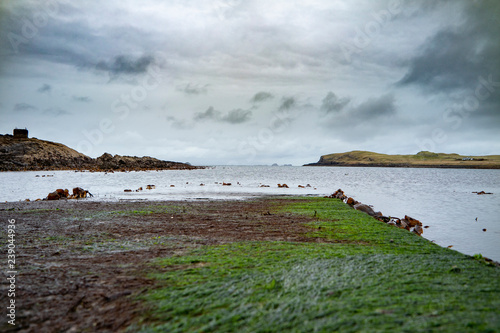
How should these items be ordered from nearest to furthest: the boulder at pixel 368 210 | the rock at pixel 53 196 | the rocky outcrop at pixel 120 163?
the boulder at pixel 368 210, the rock at pixel 53 196, the rocky outcrop at pixel 120 163

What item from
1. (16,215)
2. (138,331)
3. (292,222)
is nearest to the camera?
(138,331)

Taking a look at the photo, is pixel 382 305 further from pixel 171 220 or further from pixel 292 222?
pixel 171 220

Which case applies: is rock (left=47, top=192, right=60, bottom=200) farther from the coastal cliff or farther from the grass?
the coastal cliff

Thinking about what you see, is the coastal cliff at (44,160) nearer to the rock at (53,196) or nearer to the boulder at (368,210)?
the rock at (53,196)

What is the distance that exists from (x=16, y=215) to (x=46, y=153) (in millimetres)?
96372

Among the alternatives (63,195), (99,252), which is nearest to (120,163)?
(63,195)

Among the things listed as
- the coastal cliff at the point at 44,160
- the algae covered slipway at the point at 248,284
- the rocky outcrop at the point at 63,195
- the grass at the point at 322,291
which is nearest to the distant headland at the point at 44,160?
the coastal cliff at the point at 44,160

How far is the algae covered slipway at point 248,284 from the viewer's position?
361 cm

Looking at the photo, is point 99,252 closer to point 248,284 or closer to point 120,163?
point 248,284

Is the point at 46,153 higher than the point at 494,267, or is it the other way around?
the point at 46,153

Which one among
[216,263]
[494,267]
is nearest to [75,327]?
[216,263]

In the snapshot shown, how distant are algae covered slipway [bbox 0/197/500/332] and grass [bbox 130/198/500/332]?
18 millimetres

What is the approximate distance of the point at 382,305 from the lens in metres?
3.98

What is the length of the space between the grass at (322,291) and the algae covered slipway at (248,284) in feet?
Answer: 0.06
